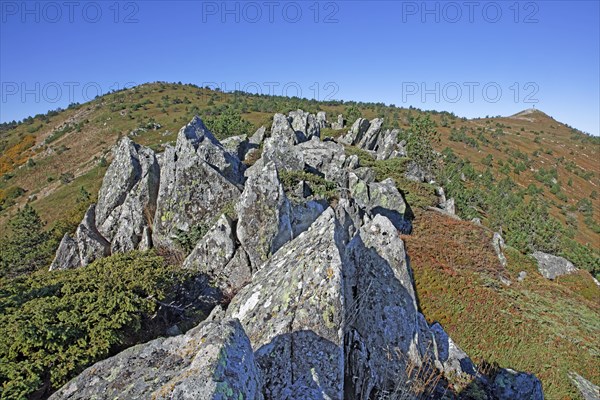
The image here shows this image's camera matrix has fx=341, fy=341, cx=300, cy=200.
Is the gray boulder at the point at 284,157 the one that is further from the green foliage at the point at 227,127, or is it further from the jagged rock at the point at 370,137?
the green foliage at the point at 227,127

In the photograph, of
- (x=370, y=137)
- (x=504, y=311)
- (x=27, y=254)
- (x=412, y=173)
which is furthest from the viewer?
(x=370, y=137)

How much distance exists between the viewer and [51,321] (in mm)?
6195

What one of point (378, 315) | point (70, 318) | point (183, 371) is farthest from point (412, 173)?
point (183, 371)

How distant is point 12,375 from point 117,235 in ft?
29.0

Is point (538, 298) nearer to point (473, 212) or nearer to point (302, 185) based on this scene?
point (302, 185)

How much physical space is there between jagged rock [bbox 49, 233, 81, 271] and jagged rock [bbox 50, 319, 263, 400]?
11.1 metres

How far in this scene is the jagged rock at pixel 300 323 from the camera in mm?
5062

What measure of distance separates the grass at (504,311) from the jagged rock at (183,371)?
38.9 ft

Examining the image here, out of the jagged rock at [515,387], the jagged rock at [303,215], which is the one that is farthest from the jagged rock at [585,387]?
the jagged rock at [303,215]

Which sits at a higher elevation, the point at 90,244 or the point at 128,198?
the point at 128,198

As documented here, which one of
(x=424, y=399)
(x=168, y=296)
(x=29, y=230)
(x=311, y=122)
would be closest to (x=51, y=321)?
(x=168, y=296)

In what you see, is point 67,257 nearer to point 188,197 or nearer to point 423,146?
point 188,197

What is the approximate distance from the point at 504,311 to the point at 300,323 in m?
13.6

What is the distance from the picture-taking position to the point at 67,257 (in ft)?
43.3
